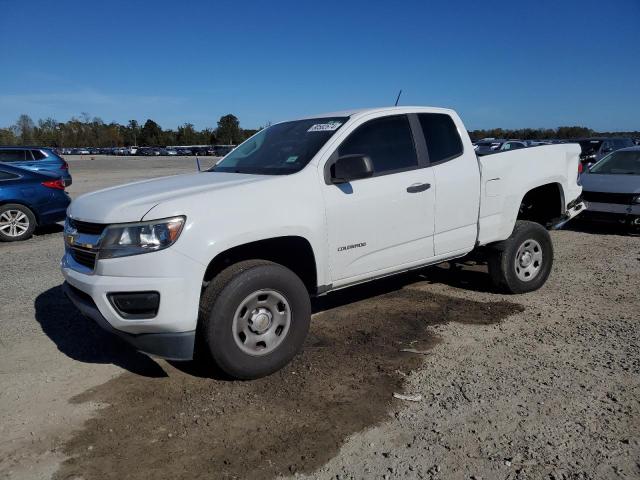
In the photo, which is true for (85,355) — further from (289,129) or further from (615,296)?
(615,296)

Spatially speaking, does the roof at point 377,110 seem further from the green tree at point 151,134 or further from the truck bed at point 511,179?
the green tree at point 151,134

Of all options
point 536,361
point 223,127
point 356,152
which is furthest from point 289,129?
point 223,127

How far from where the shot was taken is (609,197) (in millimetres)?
9141

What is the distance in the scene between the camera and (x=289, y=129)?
486 centimetres

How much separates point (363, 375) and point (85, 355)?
230 cm

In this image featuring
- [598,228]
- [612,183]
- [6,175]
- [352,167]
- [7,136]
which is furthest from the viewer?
[7,136]

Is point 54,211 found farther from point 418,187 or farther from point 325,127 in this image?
point 418,187

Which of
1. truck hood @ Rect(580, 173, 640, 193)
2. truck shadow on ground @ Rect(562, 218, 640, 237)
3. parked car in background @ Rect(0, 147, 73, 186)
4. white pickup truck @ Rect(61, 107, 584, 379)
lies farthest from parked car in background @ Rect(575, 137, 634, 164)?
parked car in background @ Rect(0, 147, 73, 186)

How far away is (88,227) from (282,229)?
1339mm

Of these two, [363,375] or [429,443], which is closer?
[429,443]

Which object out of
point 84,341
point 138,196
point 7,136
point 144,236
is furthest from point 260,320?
point 7,136

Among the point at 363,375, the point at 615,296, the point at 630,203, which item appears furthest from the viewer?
the point at 630,203

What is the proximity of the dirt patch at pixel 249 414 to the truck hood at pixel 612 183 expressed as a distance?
637cm

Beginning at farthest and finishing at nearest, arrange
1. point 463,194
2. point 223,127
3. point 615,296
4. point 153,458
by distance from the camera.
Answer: point 223,127 → point 615,296 → point 463,194 → point 153,458
